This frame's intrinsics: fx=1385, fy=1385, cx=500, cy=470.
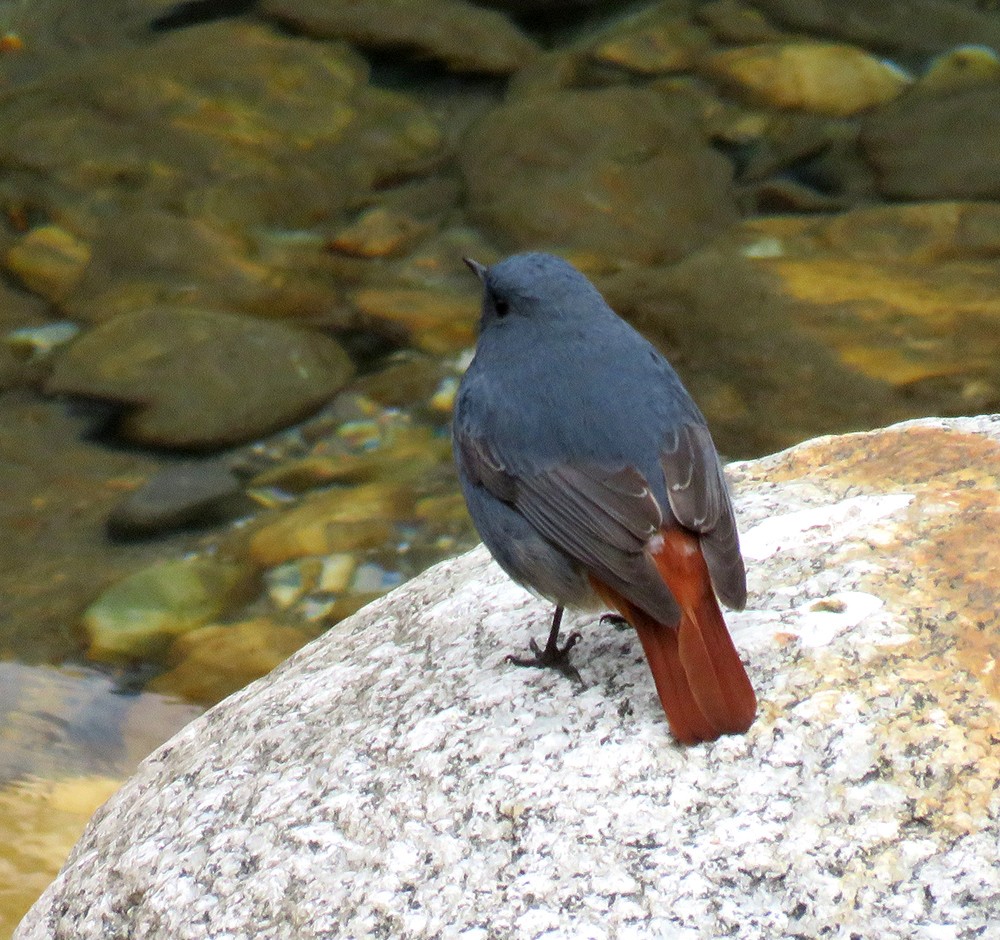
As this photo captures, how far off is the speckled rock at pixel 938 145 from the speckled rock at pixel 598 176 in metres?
0.99

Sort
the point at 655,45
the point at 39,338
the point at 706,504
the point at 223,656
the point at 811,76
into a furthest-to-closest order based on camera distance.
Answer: the point at 655,45
the point at 811,76
the point at 39,338
the point at 223,656
the point at 706,504

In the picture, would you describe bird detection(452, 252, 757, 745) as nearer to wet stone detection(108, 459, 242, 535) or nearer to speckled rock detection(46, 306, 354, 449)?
wet stone detection(108, 459, 242, 535)

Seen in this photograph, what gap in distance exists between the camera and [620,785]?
2619mm

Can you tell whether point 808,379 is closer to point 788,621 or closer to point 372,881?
point 788,621

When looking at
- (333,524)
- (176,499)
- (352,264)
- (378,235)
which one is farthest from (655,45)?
(176,499)

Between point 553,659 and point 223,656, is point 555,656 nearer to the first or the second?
point 553,659

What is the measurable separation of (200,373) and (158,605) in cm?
149

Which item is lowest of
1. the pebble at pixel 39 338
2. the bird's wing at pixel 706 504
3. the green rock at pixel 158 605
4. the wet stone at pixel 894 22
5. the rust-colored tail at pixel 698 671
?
the green rock at pixel 158 605

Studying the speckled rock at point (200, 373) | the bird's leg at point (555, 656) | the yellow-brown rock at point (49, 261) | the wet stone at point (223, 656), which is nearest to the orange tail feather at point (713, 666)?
the bird's leg at point (555, 656)

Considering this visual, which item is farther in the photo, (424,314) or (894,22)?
(894,22)

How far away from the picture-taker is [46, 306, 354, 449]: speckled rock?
271 inches

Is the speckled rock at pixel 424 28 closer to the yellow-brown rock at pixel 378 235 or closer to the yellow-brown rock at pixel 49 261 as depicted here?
the yellow-brown rock at pixel 378 235

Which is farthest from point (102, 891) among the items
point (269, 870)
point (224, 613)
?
point (224, 613)

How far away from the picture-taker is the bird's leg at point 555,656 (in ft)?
9.99
